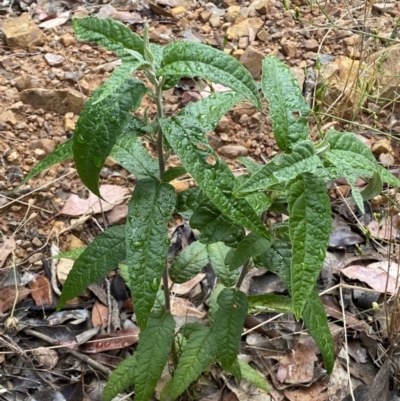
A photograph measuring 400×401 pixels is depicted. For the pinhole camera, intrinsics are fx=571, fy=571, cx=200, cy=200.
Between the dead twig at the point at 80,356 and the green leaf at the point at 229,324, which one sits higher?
the green leaf at the point at 229,324

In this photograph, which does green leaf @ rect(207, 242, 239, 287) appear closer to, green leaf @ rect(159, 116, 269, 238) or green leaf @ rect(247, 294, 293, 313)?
green leaf @ rect(247, 294, 293, 313)

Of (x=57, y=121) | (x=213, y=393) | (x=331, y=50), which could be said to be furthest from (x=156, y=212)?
(x=331, y=50)

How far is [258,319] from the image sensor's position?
6.44 ft

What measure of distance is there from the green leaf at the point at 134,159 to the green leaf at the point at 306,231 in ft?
1.18

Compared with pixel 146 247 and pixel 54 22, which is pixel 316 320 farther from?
pixel 54 22

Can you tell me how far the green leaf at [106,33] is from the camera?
1.12 m

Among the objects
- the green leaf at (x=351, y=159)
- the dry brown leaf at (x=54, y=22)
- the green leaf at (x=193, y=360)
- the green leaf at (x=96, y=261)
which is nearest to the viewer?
the green leaf at (x=351, y=159)

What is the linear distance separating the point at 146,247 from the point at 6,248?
3.47 feet

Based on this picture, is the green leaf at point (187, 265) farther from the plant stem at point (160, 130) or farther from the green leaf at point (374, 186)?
the green leaf at point (374, 186)

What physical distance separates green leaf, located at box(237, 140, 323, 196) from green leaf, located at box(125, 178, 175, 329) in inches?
9.0

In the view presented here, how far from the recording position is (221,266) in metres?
1.60

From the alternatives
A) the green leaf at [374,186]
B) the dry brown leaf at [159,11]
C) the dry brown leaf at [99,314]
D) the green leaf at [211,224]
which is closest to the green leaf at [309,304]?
the green leaf at [211,224]

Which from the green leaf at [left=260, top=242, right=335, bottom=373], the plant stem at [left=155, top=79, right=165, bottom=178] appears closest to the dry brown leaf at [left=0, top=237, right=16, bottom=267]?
the plant stem at [left=155, top=79, right=165, bottom=178]

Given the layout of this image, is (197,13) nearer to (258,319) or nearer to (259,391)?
(258,319)
